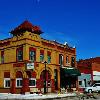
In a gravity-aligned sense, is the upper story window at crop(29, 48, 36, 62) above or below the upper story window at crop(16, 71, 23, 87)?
above

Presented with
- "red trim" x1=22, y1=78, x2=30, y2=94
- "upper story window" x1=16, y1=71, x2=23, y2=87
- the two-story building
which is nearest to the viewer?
"red trim" x1=22, y1=78, x2=30, y2=94

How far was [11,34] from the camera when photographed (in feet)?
165

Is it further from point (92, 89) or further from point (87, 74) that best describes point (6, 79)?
point (87, 74)

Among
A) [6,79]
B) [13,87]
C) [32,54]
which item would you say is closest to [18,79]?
[13,87]

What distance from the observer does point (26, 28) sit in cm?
4722

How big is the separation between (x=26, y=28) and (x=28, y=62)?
5.60 meters

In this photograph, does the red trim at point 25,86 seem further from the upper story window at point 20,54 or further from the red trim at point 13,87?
the upper story window at point 20,54

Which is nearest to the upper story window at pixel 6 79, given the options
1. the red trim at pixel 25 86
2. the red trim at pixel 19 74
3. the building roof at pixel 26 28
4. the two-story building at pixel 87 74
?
the red trim at pixel 19 74

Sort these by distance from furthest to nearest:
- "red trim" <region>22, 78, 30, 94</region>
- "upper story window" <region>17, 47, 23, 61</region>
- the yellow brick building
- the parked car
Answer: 1. the parked car
2. "upper story window" <region>17, 47, 23, 61</region>
3. the yellow brick building
4. "red trim" <region>22, 78, 30, 94</region>

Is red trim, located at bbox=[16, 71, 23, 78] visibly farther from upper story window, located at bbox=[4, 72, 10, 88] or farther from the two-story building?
the two-story building

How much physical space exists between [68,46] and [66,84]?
24.1 ft

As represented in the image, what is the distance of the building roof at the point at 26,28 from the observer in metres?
47.5

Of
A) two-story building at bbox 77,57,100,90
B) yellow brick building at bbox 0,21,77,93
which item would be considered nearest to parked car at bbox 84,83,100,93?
yellow brick building at bbox 0,21,77,93

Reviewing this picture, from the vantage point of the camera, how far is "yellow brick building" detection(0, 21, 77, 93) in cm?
4628
